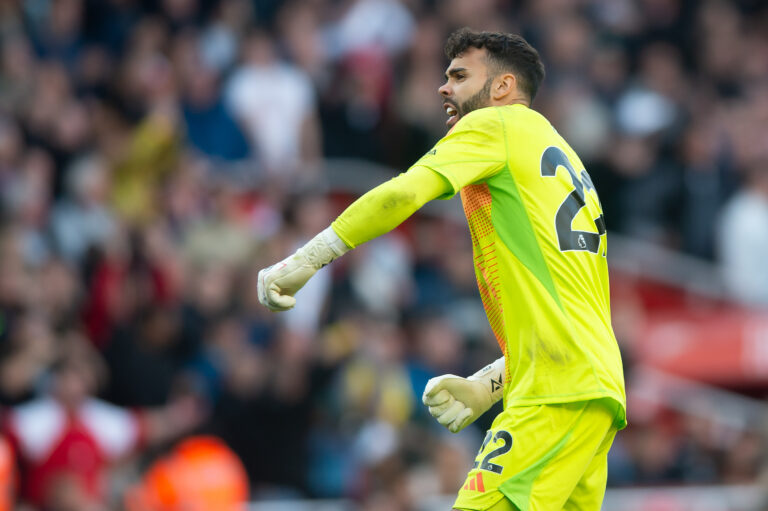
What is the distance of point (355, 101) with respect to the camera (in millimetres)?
14281

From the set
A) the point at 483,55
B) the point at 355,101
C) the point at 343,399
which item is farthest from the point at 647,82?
the point at 483,55

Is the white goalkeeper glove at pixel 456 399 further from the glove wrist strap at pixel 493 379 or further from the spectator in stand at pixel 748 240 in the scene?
the spectator in stand at pixel 748 240

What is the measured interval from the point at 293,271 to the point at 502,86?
135 centimetres

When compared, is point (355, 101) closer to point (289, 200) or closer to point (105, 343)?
point (289, 200)

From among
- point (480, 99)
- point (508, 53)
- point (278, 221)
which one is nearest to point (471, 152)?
point (480, 99)

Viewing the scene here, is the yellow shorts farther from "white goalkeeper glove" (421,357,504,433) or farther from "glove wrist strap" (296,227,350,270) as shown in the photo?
"glove wrist strap" (296,227,350,270)

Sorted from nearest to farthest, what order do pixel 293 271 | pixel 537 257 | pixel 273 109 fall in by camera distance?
pixel 293 271, pixel 537 257, pixel 273 109

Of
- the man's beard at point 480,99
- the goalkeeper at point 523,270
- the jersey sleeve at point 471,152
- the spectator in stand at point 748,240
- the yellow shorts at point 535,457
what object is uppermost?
the man's beard at point 480,99

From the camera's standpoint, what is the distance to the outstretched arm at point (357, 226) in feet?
17.3

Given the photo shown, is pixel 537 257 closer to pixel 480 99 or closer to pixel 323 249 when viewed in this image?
pixel 480 99

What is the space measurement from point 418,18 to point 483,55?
9.96 metres

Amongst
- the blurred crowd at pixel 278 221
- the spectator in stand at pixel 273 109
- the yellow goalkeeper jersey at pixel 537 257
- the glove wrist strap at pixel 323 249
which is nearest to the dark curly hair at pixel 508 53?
the yellow goalkeeper jersey at pixel 537 257

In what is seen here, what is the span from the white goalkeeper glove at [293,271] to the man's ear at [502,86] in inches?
42.0

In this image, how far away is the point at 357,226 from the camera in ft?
17.5
